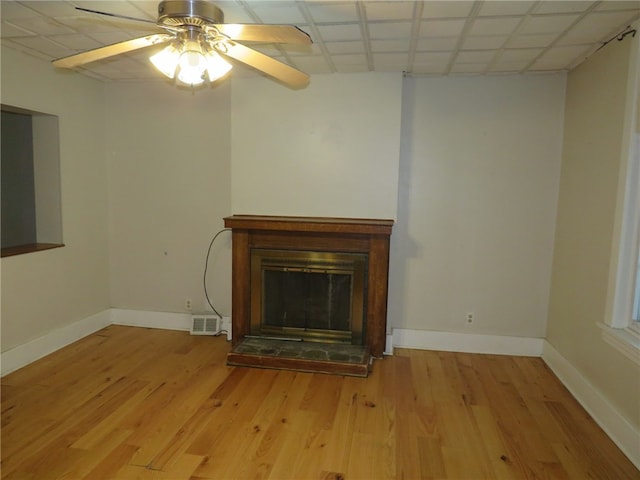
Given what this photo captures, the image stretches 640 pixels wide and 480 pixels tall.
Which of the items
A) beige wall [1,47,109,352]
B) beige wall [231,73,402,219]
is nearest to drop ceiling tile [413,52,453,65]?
beige wall [231,73,402,219]

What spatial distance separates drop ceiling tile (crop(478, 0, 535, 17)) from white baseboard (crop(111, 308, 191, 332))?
3.50 metres

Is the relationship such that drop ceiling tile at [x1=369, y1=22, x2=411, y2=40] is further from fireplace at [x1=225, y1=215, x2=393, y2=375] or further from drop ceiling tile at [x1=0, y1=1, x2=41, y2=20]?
drop ceiling tile at [x1=0, y1=1, x2=41, y2=20]

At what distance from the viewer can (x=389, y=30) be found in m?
2.54

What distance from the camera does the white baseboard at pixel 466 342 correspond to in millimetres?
3619

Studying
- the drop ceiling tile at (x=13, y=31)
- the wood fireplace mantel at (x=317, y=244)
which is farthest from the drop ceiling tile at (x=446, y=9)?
the drop ceiling tile at (x=13, y=31)

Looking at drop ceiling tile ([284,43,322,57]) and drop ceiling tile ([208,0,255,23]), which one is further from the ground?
drop ceiling tile ([284,43,322,57])

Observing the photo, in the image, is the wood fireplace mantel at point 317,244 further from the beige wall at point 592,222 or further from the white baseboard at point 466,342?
the beige wall at point 592,222

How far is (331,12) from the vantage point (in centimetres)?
229

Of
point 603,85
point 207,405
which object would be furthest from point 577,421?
point 207,405

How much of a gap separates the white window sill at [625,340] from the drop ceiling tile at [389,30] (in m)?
2.19

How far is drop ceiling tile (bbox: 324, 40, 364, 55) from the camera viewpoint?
277 centimetres

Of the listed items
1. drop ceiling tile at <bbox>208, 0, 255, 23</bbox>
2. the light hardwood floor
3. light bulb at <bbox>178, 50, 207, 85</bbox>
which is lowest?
the light hardwood floor

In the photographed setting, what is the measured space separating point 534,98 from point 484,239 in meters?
1.23

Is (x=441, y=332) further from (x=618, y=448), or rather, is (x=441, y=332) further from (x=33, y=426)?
(x=33, y=426)
